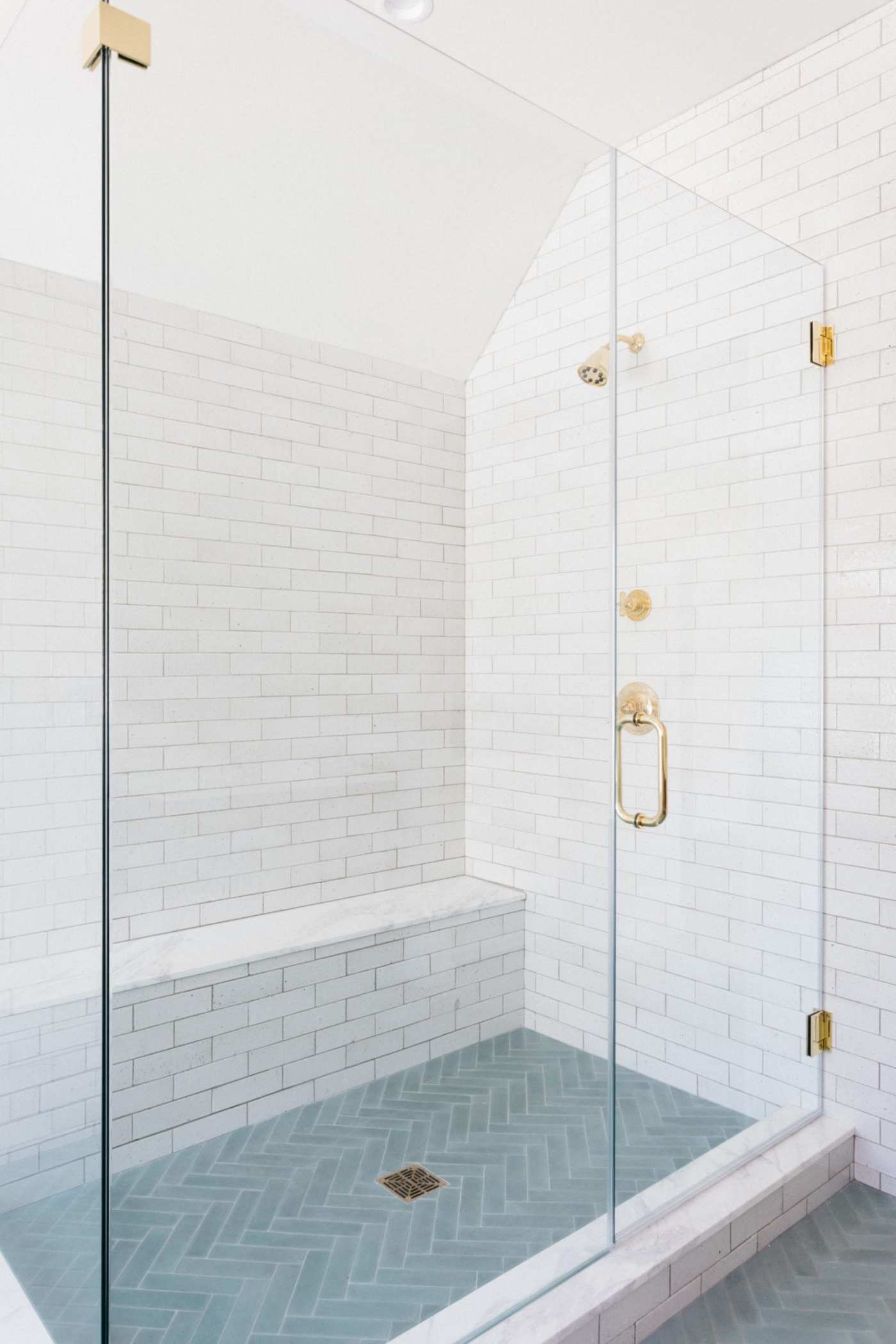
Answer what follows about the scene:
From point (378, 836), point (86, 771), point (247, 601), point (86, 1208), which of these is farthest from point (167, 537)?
point (86, 1208)

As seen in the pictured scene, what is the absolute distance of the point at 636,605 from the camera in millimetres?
1967

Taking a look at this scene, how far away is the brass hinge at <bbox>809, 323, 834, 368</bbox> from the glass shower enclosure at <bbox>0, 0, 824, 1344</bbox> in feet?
1.53

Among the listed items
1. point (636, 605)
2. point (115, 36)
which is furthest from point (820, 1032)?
point (115, 36)

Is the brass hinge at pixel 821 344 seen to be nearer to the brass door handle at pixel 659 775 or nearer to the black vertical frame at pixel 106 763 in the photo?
the brass door handle at pixel 659 775

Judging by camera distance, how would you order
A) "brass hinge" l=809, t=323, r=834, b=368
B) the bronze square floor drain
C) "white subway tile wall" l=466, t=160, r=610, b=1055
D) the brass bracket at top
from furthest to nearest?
"brass hinge" l=809, t=323, r=834, b=368, "white subway tile wall" l=466, t=160, r=610, b=1055, the bronze square floor drain, the brass bracket at top

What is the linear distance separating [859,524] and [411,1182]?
199cm

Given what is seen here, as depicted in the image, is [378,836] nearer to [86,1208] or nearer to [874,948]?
[86,1208]

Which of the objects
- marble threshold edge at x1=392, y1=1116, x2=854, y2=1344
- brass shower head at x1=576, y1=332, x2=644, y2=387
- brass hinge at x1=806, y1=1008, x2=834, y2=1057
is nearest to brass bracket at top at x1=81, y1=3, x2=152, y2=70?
brass shower head at x1=576, y1=332, x2=644, y2=387

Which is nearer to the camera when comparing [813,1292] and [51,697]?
[51,697]

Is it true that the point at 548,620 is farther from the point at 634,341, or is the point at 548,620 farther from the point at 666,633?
the point at 634,341

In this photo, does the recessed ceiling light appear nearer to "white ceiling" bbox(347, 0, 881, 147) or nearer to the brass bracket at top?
"white ceiling" bbox(347, 0, 881, 147)

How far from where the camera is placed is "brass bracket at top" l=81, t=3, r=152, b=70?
133cm

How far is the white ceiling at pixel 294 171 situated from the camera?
1386 mm

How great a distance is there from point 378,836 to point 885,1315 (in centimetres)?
152
